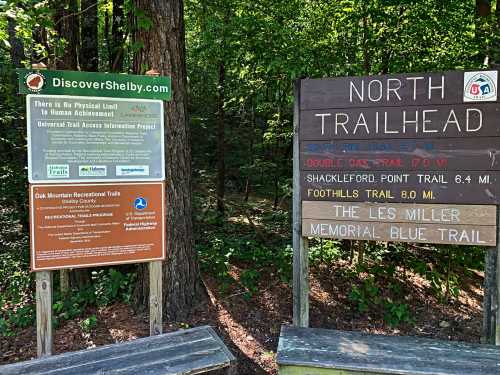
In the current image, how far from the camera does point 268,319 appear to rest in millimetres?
4438

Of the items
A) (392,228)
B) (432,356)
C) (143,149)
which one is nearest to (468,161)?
(392,228)

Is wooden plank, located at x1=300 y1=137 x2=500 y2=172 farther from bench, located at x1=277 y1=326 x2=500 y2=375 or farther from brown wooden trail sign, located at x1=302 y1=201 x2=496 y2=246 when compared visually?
bench, located at x1=277 y1=326 x2=500 y2=375

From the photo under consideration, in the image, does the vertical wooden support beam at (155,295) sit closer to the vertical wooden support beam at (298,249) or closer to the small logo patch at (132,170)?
the small logo patch at (132,170)

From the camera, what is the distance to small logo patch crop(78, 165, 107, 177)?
9.78ft

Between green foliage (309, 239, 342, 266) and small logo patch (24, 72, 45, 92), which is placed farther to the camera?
green foliage (309, 239, 342, 266)

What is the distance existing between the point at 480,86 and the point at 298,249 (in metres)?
2.00

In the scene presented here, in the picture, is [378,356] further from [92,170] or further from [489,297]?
[92,170]

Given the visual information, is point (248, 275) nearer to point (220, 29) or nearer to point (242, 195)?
point (220, 29)

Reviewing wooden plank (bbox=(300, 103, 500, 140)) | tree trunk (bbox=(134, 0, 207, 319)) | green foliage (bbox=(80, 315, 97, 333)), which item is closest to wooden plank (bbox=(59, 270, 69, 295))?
green foliage (bbox=(80, 315, 97, 333))

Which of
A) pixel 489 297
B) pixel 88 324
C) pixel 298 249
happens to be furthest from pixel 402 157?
pixel 88 324

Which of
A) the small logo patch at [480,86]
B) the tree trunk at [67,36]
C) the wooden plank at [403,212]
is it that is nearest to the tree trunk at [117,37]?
the tree trunk at [67,36]

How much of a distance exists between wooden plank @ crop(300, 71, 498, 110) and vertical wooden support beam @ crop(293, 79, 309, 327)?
0.55 ft

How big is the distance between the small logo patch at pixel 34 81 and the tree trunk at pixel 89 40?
2.99 meters

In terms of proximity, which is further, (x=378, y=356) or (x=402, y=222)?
(x=402, y=222)
